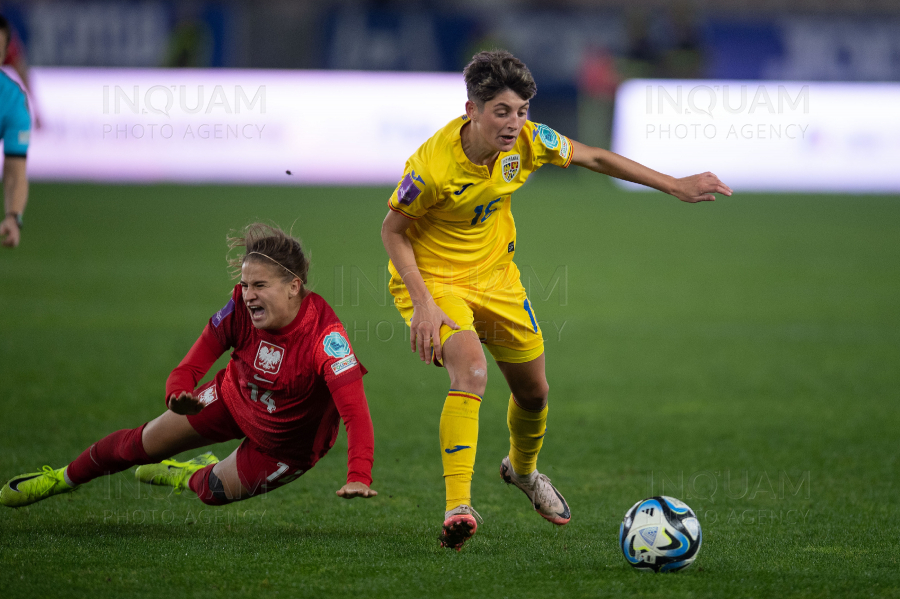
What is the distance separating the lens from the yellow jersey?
12.7 ft

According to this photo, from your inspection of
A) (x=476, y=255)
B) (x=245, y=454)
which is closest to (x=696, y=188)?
(x=476, y=255)

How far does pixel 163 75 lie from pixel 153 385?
12113 millimetres

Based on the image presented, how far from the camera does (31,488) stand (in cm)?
402

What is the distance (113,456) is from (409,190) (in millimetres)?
1605

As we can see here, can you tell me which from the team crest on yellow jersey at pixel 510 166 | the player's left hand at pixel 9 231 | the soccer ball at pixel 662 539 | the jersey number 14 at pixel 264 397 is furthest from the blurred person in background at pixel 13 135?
the soccer ball at pixel 662 539

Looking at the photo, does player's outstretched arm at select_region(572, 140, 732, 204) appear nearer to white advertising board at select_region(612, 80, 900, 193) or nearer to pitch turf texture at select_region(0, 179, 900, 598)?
pitch turf texture at select_region(0, 179, 900, 598)

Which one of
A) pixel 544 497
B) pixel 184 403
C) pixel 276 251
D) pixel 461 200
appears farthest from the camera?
pixel 544 497

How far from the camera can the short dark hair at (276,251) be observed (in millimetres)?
3725

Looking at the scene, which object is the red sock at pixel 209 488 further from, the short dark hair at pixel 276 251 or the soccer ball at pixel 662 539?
the soccer ball at pixel 662 539

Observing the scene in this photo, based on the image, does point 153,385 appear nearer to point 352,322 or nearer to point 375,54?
point 352,322

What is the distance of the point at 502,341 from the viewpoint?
13.7ft

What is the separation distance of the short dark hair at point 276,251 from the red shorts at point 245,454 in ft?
1.80

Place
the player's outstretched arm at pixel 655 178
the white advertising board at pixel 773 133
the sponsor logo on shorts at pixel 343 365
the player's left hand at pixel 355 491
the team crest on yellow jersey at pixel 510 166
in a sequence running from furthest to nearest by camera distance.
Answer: the white advertising board at pixel 773 133
the player's outstretched arm at pixel 655 178
the team crest on yellow jersey at pixel 510 166
the sponsor logo on shorts at pixel 343 365
the player's left hand at pixel 355 491

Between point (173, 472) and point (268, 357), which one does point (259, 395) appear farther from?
point (173, 472)
